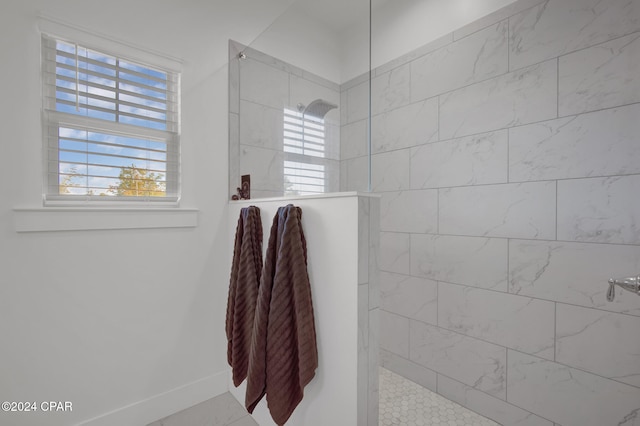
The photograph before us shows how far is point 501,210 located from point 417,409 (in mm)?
1208

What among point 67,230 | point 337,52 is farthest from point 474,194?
point 67,230

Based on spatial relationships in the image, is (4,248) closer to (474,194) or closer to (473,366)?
(474,194)

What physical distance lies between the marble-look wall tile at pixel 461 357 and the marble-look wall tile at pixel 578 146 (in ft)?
3.09

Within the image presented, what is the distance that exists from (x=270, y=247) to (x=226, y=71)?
121 cm

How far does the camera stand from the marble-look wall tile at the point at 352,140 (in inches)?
47.4

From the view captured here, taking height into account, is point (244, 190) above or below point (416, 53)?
below

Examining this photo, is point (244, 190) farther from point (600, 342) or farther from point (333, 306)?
point (600, 342)

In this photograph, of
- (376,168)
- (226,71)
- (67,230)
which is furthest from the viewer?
(376,168)

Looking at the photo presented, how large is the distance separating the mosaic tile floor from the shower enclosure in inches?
2.7

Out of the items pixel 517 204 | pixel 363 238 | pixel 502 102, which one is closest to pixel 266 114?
pixel 363 238

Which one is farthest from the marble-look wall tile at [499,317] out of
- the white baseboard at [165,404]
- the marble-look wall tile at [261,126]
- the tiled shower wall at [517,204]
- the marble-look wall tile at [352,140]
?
the white baseboard at [165,404]

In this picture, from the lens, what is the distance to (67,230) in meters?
1.34

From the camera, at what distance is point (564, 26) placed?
1.36 m

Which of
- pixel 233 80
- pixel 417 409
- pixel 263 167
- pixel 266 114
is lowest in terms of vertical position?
pixel 417 409
